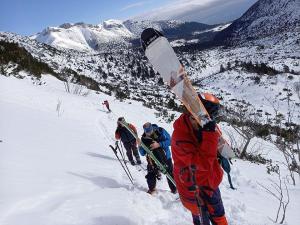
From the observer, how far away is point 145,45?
541cm

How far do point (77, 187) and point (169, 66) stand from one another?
125 inches

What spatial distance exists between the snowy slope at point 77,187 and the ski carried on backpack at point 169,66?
217cm

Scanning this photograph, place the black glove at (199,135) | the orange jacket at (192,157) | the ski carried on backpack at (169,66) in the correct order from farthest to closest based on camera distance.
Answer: the ski carried on backpack at (169,66), the black glove at (199,135), the orange jacket at (192,157)

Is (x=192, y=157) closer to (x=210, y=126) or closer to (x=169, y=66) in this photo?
(x=210, y=126)

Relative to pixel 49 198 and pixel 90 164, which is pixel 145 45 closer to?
pixel 49 198

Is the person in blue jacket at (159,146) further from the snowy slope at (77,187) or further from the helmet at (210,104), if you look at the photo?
the helmet at (210,104)

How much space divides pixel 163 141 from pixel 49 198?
265cm

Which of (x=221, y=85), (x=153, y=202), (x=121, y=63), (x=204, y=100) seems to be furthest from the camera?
(x=121, y=63)

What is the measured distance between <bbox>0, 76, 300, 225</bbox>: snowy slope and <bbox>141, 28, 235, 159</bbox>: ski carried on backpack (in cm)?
217

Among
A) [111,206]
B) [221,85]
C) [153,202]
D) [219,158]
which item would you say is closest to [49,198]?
[111,206]

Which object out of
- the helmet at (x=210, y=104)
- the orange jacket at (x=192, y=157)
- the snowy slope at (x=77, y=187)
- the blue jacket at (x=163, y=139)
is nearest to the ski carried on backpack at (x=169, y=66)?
the helmet at (x=210, y=104)

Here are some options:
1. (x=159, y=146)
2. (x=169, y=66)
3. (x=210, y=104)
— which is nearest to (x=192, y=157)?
(x=210, y=104)

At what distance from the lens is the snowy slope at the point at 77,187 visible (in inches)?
225

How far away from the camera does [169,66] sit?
527 cm
